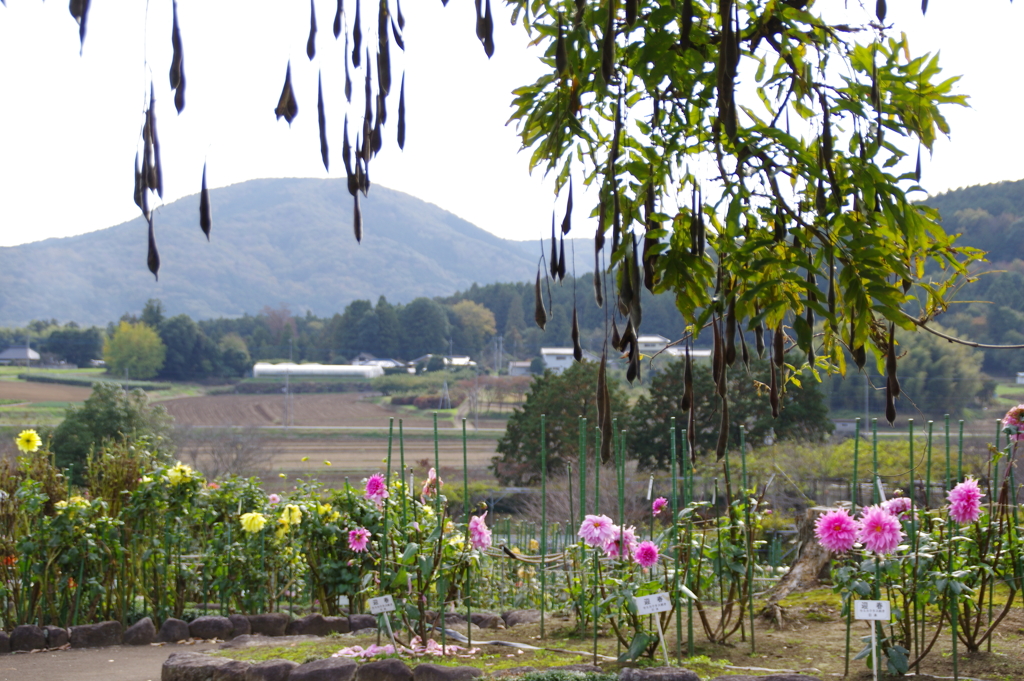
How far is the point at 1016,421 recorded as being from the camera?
297cm

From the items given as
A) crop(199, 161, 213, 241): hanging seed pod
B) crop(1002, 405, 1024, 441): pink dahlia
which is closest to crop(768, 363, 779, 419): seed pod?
crop(199, 161, 213, 241): hanging seed pod

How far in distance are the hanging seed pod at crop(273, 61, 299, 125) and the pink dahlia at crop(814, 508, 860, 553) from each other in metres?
2.22

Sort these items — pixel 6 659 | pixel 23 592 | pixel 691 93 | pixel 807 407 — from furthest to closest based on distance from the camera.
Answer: pixel 807 407, pixel 23 592, pixel 6 659, pixel 691 93

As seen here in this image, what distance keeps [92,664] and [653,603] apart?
322 centimetres

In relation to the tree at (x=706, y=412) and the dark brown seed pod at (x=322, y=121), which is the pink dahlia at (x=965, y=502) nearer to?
the dark brown seed pod at (x=322, y=121)

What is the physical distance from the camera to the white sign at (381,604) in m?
3.13

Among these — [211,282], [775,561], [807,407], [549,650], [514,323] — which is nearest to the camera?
[549,650]

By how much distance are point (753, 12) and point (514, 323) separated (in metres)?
62.4

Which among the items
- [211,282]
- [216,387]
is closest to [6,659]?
[216,387]

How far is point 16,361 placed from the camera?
58000mm

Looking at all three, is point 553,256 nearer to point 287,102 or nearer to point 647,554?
point 287,102

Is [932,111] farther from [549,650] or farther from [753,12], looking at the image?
[549,650]

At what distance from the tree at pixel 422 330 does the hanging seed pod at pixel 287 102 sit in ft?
194

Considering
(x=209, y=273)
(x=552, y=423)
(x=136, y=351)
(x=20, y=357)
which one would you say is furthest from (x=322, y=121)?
(x=209, y=273)
